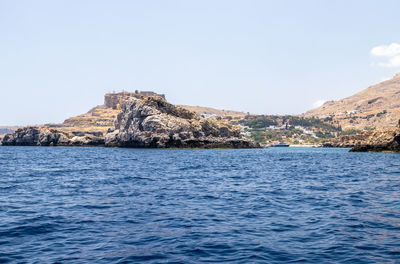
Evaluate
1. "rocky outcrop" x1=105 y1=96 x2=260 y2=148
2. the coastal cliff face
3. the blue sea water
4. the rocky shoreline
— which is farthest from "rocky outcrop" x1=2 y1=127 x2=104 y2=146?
the blue sea water

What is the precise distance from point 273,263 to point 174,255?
10.1 ft

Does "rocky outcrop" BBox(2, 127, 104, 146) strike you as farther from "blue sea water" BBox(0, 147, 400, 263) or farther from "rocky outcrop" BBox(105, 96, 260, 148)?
"blue sea water" BBox(0, 147, 400, 263)

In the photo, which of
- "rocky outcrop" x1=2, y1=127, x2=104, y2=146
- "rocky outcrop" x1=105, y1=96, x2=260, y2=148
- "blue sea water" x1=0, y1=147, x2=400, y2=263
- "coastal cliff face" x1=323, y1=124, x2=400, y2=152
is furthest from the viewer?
"rocky outcrop" x1=2, y1=127, x2=104, y2=146

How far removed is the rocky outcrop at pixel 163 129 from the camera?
115 m

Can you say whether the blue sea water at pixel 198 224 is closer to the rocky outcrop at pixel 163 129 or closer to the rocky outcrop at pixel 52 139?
the rocky outcrop at pixel 163 129

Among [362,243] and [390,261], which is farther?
[362,243]

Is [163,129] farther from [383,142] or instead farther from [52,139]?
[383,142]

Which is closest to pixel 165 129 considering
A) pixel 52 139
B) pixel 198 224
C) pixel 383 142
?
pixel 52 139

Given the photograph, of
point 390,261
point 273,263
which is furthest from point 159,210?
point 390,261

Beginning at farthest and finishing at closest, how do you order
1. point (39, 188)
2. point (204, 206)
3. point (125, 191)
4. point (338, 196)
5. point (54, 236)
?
point (39, 188)
point (125, 191)
point (338, 196)
point (204, 206)
point (54, 236)

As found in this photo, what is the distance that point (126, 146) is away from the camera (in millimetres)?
125125

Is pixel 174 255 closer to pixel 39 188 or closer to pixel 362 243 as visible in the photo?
pixel 362 243

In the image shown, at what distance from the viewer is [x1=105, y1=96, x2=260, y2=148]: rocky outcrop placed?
11525cm

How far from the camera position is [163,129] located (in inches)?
4493
